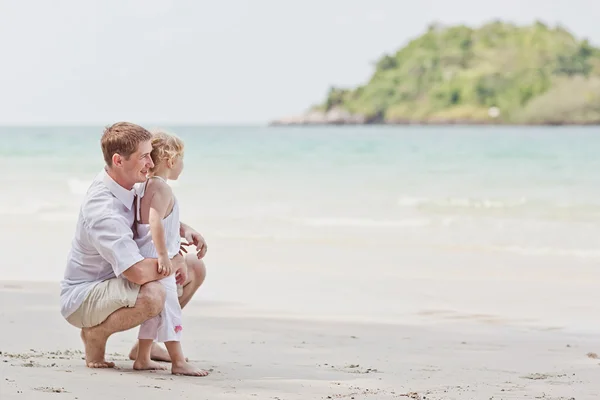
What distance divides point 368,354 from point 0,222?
938cm

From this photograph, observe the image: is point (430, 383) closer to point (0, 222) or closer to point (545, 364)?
point (545, 364)

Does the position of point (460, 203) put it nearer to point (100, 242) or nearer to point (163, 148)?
point (163, 148)

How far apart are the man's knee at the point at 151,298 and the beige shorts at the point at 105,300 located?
0.03 metres

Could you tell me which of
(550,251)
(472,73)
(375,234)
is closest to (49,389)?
(550,251)

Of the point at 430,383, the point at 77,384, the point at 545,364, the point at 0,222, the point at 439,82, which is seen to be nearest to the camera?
the point at 77,384

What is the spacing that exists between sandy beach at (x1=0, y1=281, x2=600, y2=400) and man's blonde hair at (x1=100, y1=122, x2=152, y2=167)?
3.02ft

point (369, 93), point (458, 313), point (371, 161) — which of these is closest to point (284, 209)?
point (458, 313)

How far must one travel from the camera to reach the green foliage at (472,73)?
120 meters


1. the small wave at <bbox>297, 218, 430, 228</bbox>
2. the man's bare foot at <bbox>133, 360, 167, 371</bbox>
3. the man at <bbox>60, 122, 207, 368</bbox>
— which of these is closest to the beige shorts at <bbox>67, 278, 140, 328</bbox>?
the man at <bbox>60, 122, 207, 368</bbox>

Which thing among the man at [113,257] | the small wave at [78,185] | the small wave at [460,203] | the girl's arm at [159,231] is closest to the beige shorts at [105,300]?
the man at [113,257]

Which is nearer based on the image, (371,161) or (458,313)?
(458,313)

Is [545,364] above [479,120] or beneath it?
beneath

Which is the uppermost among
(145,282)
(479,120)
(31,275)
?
(479,120)

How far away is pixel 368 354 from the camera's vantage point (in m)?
5.37
